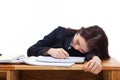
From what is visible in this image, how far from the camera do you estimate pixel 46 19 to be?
1.92 m

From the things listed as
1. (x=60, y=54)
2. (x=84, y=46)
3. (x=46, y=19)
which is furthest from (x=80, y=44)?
(x=46, y=19)

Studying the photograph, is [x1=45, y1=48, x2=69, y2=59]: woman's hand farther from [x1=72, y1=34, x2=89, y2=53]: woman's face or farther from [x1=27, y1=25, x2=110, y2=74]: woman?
[x1=72, y1=34, x2=89, y2=53]: woman's face

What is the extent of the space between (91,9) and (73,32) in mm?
524

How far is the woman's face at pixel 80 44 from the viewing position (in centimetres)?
125

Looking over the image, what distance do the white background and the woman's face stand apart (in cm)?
62

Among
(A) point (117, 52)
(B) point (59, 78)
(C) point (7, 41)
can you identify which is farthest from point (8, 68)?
(A) point (117, 52)

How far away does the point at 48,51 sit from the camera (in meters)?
1.23

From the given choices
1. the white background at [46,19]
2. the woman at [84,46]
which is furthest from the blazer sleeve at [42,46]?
the white background at [46,19]

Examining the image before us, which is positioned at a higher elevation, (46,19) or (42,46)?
(46,19)

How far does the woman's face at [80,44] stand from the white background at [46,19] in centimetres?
62

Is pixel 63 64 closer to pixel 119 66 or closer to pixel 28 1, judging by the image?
pixel 119 66

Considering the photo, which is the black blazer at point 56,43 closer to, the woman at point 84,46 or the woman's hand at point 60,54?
the woman at point 84,46

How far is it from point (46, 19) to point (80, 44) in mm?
720

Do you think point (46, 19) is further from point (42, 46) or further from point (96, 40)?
point (96, 40)
